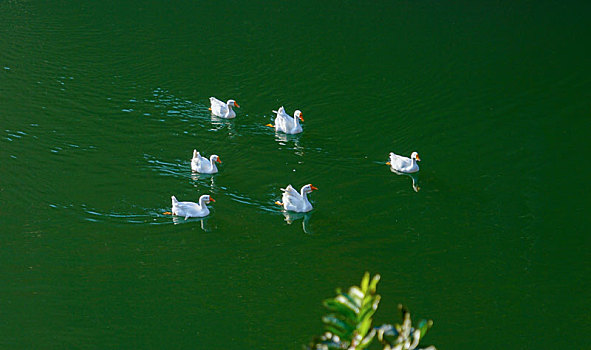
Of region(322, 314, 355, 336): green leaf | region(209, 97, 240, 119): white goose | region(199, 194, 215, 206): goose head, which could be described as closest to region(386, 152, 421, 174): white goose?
region(199, 194, 215, 206): goose head

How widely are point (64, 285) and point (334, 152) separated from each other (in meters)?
4.29

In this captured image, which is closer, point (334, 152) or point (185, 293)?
point (185, 293)

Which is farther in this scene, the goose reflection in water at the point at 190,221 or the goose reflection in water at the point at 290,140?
the goose reflection in water at the point at 290,140

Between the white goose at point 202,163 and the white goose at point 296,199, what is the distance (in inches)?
48.8

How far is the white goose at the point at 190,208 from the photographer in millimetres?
8531

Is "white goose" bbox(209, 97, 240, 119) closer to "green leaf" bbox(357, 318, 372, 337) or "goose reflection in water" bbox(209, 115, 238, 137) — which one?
"goose reflection in water" bbox(209, 115, 238, 137)

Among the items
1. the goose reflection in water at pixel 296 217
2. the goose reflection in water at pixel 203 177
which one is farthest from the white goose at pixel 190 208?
the goose reflection in water at pixel 296 217

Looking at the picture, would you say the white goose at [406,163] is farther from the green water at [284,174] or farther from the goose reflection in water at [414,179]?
the green water at [284,174]

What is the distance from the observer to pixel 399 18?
15.0 metres

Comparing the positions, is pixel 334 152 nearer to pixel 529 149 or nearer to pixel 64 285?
pixel 529 149

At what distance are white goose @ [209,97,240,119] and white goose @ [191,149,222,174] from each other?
1.50m

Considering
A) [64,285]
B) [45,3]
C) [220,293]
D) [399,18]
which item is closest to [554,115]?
[399,18]

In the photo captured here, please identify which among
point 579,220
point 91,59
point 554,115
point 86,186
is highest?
point 91,59

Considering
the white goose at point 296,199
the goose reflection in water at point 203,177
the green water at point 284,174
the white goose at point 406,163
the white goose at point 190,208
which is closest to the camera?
the green water at point 284,174
